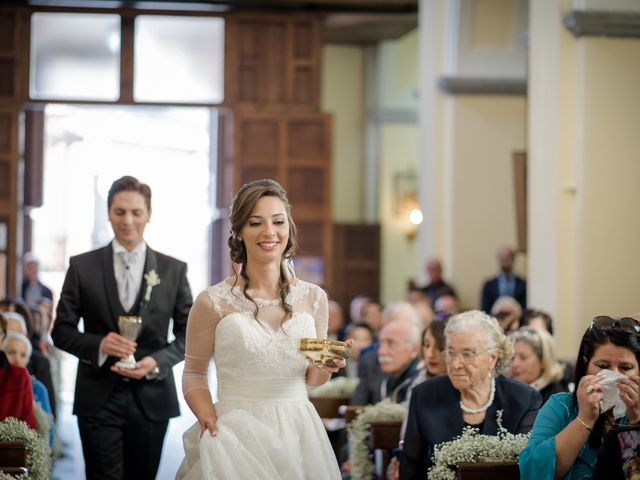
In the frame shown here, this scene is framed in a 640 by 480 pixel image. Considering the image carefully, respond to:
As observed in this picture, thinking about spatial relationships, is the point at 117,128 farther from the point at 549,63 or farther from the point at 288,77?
the point at 549,63

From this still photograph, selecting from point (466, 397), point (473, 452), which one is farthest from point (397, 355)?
point (473, 452)

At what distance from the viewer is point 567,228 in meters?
10.2

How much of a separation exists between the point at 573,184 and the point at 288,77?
317 inches

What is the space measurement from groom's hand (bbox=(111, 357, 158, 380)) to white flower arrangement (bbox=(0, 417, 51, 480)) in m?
0.44

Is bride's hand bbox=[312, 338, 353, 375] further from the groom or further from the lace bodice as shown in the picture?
the groom

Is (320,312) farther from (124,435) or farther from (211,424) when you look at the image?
(124,435)

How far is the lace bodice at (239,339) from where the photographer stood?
4223 mm

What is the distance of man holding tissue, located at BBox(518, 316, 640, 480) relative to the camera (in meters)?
4.20

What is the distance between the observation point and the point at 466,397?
17.5 feet

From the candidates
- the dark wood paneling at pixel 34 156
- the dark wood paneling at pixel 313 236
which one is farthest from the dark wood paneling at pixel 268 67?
the dark wood paneling at pixel 34 156

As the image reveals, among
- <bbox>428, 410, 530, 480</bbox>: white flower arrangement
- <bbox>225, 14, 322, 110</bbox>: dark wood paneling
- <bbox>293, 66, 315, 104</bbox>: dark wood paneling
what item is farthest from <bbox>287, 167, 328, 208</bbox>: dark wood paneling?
<bbox>428, 410, 530, 480</bbox>: white flower arrangement

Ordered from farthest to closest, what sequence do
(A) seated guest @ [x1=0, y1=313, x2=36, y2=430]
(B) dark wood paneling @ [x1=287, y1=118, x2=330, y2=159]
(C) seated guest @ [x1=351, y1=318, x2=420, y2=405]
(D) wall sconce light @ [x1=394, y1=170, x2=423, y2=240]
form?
1. (D) wall sconce light @ [x1=394, y1=170, x2=423, y2=240]
2. (B) dark wood paneling @ [x1=287, y1=118, x2=330, y2=159]
3. (C) seated guest @ [x1=351, y1=318, x2=420, y2=405]
4. (A) seated guest @ [x1=0, y1=313, x2=36, y2=430]

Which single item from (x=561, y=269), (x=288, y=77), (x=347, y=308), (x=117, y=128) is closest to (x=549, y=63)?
(x=561, y=269)

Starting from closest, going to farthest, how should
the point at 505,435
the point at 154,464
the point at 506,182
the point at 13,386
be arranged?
1. the point at 505,435
2. the point at 154,464
3. the point at 13,386
4. the point at 506,182
